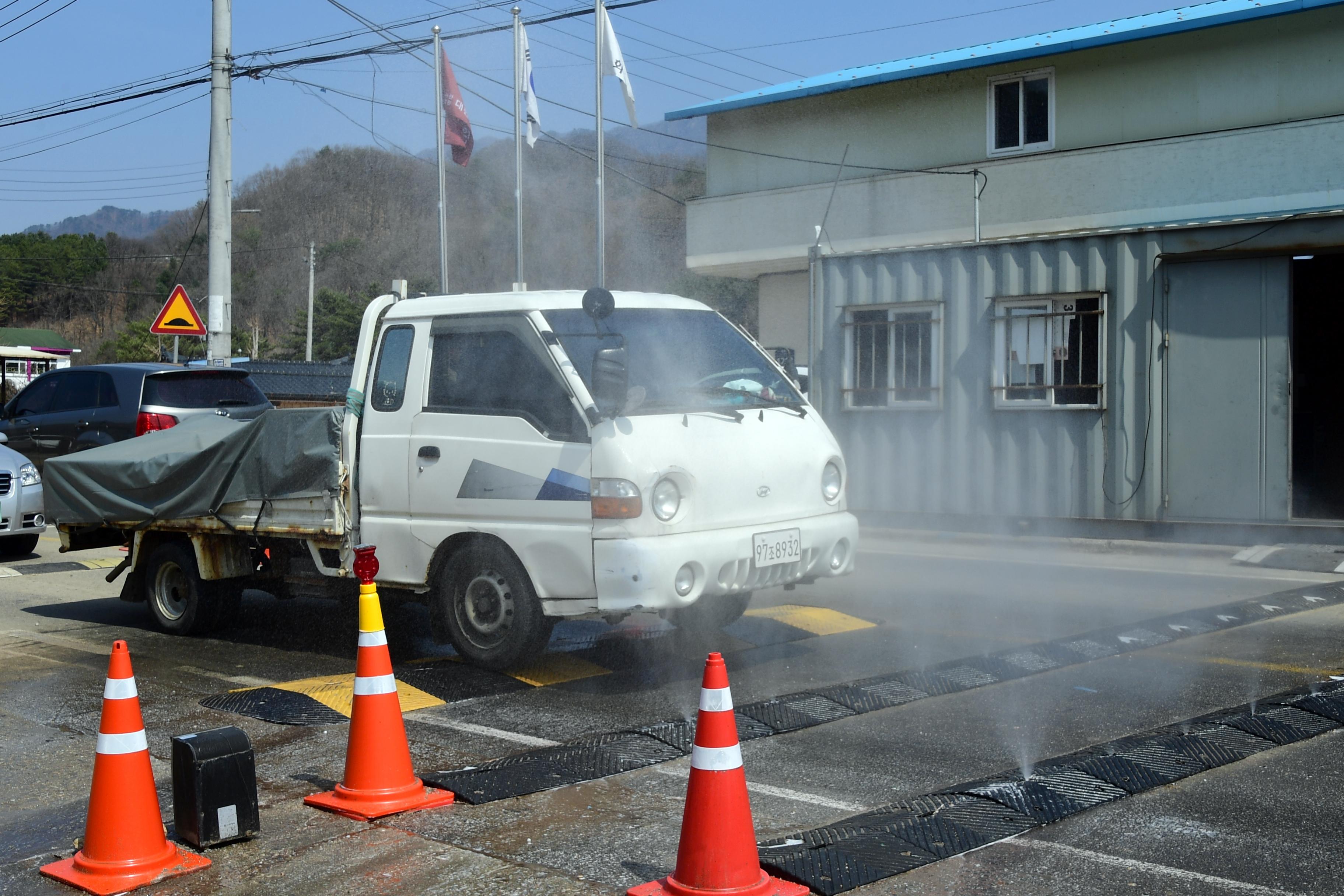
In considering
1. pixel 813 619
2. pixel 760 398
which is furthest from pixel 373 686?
pixel 813 619

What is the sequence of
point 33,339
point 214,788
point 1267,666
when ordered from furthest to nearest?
point 33,339, point 1267,666, point 214,788

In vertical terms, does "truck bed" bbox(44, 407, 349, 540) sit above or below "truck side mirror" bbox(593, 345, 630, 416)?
below

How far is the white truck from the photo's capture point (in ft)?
20.8

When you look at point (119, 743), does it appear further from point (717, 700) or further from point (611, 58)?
point (611, 58)

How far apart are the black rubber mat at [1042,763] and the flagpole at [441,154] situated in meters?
17.0

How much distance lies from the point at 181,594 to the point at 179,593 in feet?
0.08

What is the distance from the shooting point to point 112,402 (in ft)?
46.5

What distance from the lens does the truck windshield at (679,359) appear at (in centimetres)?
682

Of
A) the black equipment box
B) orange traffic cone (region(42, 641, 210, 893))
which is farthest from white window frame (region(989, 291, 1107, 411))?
orange traffic cone (region(42, 641, 210, 893))

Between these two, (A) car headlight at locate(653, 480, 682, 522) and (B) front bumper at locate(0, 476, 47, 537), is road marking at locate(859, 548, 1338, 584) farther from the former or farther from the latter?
(B) front bumper at locate(0, 476, 47, 537)

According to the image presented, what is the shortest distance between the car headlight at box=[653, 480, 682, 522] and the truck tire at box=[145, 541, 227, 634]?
3559mm

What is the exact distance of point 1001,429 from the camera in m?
13.6

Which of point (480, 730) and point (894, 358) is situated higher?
point (894, 358)

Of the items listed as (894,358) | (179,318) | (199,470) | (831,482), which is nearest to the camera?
(831,482)
